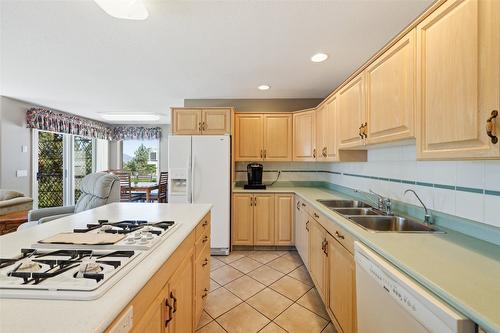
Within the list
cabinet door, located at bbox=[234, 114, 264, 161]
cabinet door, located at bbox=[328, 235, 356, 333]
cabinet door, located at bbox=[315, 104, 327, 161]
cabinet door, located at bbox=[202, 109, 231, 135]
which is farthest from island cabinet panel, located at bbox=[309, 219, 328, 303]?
cabinet door, located at bbox=[202, 109, 231, 135]

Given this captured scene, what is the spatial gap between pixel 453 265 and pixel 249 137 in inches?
116

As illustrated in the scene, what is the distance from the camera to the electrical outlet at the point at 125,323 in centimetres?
63

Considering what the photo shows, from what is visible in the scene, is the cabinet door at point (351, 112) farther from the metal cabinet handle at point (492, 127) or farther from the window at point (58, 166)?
the window at point (58, 166)

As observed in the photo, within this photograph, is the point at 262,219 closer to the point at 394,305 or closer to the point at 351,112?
A: the point at 351,112

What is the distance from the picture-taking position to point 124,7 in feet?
4.49

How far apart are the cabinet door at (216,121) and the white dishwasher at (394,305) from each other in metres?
2.55

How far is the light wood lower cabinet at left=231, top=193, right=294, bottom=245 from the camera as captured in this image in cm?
331

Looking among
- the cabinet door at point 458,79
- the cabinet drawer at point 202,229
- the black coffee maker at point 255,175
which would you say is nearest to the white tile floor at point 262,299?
the cabinet drawer at point 202,229

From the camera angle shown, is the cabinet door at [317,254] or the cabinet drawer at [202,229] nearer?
the cabinet drawer at [202,229]

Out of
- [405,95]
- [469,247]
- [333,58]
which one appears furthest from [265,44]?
[469,247]

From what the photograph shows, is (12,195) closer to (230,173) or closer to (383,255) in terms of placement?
(230,173)

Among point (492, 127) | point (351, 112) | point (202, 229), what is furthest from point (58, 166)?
point (492, 127)

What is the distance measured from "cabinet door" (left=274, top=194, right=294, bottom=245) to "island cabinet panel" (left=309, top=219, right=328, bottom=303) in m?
0.90

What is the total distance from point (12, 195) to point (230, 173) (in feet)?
9.56
